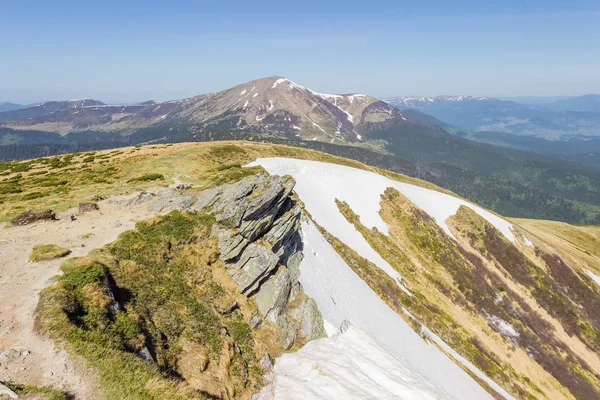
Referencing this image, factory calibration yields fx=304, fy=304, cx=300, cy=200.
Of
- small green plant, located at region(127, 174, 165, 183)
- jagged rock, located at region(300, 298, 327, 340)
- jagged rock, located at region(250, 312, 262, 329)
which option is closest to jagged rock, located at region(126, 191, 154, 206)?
small green plant, located at region(127, 174, 165, 183)

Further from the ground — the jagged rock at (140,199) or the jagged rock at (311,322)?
the jagged rock at (140,199)

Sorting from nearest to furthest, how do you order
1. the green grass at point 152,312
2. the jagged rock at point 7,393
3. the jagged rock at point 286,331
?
the jagged rock at point 7,393
the green grass at point 152,312
the jagged rock at point 286,331

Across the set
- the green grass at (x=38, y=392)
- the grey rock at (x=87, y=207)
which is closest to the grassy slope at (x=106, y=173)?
the grey rock at (x=87, y=207)

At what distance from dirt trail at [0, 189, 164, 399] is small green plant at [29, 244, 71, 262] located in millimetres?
399

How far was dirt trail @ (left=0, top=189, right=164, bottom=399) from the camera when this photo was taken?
13.0 meters

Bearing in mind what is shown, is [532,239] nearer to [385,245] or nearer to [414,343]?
[385,245]

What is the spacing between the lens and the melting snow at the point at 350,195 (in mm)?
64938

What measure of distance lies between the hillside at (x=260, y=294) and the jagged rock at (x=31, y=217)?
973mm

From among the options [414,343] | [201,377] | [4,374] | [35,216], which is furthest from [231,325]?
[414,343]

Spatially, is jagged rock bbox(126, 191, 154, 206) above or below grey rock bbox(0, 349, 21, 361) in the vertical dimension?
above

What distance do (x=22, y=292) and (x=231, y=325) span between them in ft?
42.1

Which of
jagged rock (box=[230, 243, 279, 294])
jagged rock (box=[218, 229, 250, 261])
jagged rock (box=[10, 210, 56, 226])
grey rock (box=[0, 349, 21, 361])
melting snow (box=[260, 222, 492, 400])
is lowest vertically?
melting snow (box=[260, 222, 492, 400])

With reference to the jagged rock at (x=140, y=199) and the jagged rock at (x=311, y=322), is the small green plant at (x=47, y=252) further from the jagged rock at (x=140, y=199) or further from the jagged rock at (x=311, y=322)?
the jagged rock at (x=311, y=322)

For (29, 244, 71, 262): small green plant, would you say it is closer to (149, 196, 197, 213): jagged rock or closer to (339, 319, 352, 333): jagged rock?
(149, 196, 197, 213): jagged rock
